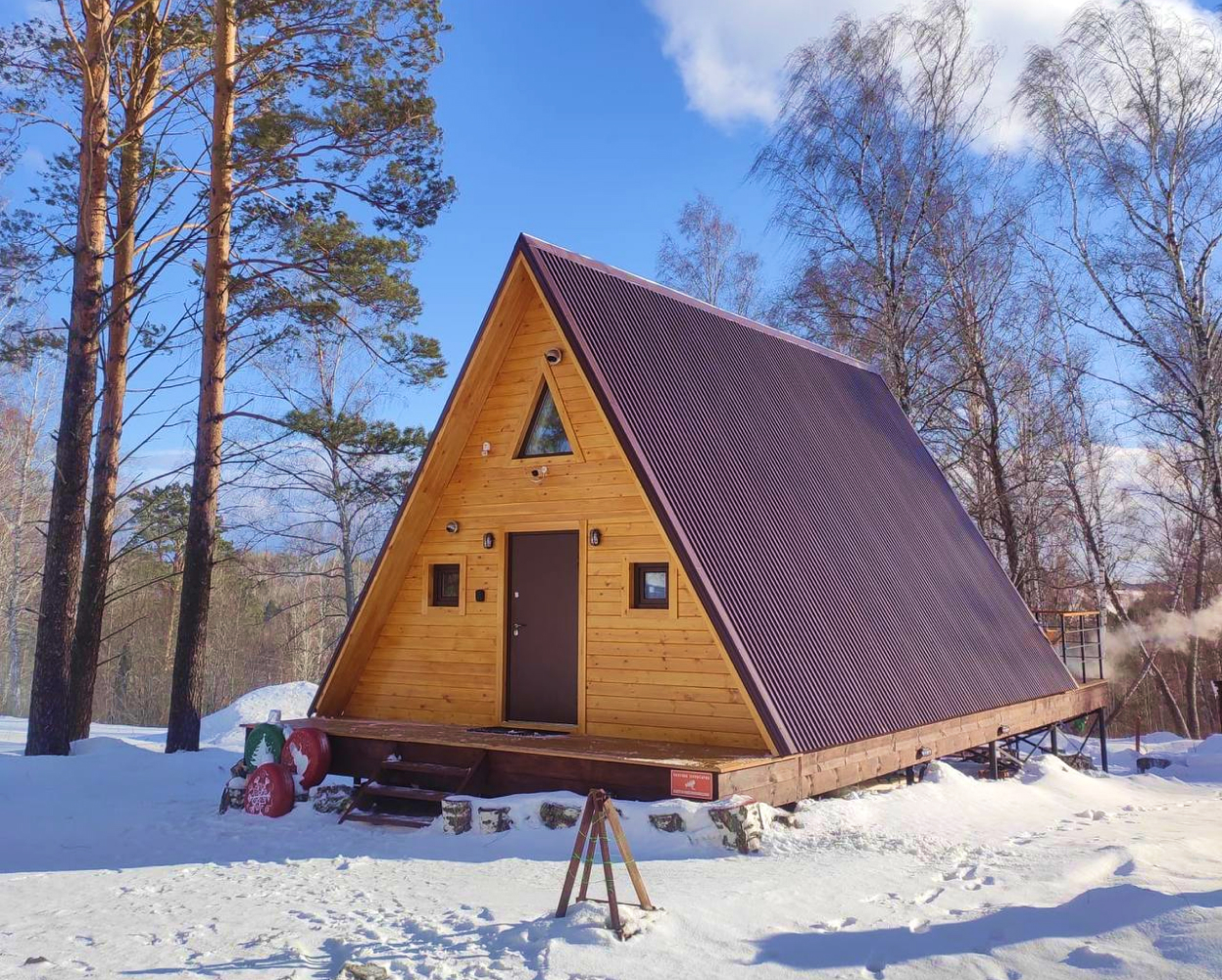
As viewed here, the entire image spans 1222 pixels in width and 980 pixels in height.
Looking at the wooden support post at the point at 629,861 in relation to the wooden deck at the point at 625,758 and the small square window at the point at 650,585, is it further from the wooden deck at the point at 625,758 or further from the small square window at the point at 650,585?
the small square window at the point at 650,585

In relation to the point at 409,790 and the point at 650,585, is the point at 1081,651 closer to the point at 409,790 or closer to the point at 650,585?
the point at 650,585

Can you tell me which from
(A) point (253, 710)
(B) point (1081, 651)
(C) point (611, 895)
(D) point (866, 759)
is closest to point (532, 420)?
(D) point (866, 759)

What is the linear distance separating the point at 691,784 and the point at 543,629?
2.89 metres

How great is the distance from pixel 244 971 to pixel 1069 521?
905 inches

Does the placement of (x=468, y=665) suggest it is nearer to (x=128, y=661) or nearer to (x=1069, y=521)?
(x=1069, y=521)

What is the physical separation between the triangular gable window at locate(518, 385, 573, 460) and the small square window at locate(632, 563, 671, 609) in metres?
1.43

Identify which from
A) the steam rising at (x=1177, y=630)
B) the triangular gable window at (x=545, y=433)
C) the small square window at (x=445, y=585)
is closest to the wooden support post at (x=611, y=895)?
the triangular gable window at (x=545, y=433)

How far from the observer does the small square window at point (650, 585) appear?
339 inches

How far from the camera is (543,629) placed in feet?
30.7

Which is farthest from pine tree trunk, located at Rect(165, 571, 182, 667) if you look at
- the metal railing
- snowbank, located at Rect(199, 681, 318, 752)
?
the metal railing

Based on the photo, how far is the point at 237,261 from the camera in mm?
12328

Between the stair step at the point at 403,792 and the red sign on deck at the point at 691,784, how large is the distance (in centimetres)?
225

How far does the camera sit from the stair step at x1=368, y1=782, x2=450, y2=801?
8.20 m

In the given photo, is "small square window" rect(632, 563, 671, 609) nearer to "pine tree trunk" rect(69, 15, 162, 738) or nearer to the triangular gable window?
the triangular gable window
